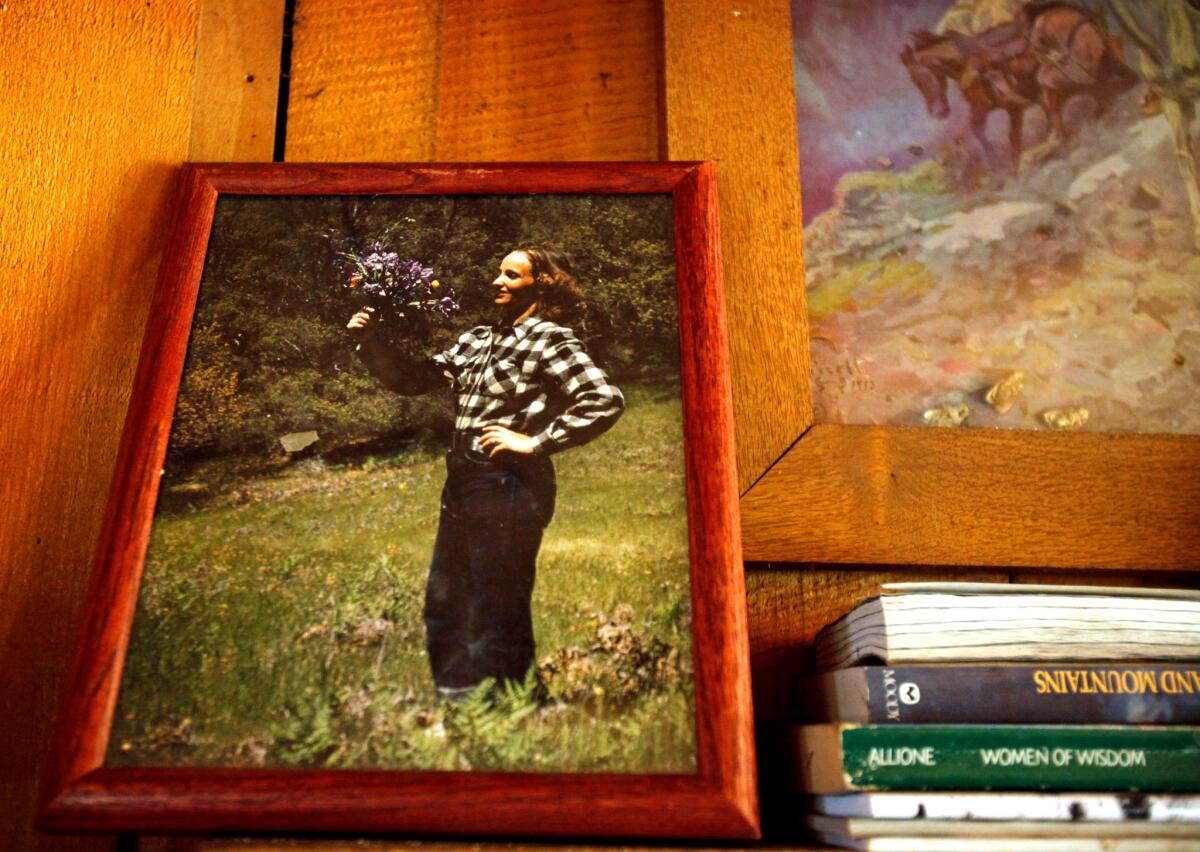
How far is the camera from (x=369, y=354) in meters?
0.99

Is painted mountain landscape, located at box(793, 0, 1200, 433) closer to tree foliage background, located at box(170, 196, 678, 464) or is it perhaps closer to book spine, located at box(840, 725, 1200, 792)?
tree foliage background, located at box(170, 196, 678, 464)

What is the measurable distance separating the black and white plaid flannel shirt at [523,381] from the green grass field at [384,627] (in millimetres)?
27

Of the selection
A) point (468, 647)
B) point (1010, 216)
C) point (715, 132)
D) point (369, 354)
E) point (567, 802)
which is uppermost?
point (715, 132)

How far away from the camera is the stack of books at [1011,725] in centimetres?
72

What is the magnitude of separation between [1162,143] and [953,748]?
0.93 metres

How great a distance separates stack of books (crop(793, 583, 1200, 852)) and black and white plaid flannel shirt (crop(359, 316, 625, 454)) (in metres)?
0.32

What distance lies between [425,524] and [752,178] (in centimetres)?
60

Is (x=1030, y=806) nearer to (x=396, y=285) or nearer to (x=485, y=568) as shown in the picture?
(x=485, y=568)

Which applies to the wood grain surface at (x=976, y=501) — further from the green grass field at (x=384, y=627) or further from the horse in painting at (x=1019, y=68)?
the horse in painting at (x=1019, y=68)

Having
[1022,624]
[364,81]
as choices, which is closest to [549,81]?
[364,81]

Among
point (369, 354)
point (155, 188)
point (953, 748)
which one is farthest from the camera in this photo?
point (155, 188)

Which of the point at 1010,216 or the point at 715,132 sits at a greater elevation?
the point at 715,132

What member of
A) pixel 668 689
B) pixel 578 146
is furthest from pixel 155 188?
pixel 668 689

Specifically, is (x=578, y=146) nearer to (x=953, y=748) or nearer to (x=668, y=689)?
(x=668, y=689)
